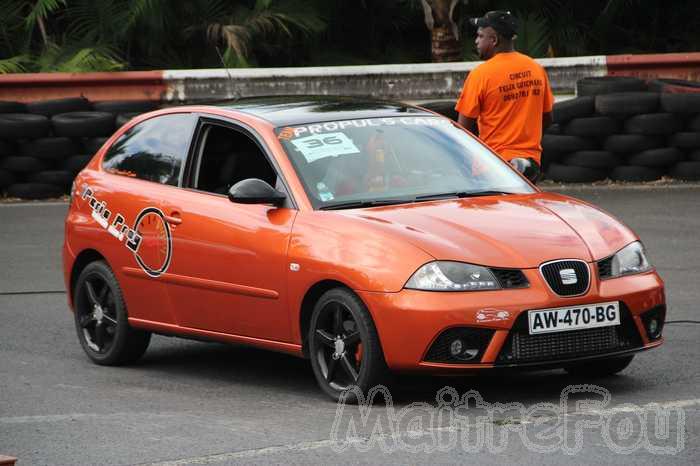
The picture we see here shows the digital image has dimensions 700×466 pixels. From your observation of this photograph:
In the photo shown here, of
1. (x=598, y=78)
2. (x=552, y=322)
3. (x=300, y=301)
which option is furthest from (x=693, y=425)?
(x=598, y=78)

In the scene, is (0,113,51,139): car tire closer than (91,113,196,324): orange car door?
No

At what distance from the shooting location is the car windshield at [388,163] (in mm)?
7902

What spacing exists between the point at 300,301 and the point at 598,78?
935cm

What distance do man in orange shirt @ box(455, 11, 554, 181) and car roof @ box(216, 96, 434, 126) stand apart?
1422mm

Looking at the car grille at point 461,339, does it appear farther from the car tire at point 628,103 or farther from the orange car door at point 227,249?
the car tire at point 628,103

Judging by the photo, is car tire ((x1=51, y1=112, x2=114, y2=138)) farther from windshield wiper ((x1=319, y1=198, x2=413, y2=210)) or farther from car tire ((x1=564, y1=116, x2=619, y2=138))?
windshield wiper ((x1=319, y1=198, x2=413, y2=210))

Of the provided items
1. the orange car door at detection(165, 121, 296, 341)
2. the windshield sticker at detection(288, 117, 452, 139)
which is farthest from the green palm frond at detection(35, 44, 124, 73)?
the windshield sticker at detection(288, 117, 452, 139)

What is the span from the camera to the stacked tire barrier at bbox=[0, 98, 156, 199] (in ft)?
53.2

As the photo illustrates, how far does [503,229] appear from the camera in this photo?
7.36 meters

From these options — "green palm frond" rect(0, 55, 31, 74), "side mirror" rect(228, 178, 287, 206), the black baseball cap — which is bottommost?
"green palm frond" rect(0, 55, 31, 74)

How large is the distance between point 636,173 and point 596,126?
671mm

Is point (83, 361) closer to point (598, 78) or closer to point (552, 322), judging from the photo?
point (552, 322)

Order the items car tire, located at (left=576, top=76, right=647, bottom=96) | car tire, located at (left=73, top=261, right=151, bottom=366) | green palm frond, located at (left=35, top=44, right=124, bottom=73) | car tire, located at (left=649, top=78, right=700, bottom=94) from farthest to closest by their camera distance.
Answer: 1. green palm frond, located at (left=35, top=44, right=124, bottom=73)
2. car tire, located at (left=576, top=76, right=647, bottom=96)
3. car tire, located at (left=649, top=78, right=700, bottom=94)
4. car tire, located at (left=73, top=261, right=151, bottom=366)

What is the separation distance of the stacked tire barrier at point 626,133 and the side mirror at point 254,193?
8.23 m
